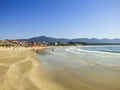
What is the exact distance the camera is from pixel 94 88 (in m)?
8.23

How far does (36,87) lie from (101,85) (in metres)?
3.25

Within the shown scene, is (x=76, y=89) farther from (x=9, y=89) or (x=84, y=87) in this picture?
(x=9, y=89)

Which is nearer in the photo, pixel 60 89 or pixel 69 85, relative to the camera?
pixel 60 89

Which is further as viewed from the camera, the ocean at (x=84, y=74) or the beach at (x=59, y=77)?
the ocean at (x=84, y=74)

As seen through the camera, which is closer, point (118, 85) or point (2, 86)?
point (2, 86)

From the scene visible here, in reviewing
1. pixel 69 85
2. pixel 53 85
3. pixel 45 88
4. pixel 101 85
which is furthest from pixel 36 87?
pixel 101 85

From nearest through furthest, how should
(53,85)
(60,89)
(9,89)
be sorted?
(9,89)
(60,89)
(53,85)

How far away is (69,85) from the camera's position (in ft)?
28.8

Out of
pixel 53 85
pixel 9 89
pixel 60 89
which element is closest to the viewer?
pixel 9 89

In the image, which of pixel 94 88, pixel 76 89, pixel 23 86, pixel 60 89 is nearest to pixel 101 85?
pixel 94 88

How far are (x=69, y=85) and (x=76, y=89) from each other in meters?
0.81

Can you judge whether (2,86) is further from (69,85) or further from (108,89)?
(108,89)

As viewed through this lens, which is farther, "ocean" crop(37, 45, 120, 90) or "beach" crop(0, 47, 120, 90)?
"ocean" crop(37, 45, 120, 90)

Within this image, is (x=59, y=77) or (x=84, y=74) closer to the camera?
(x=59, y=77)
